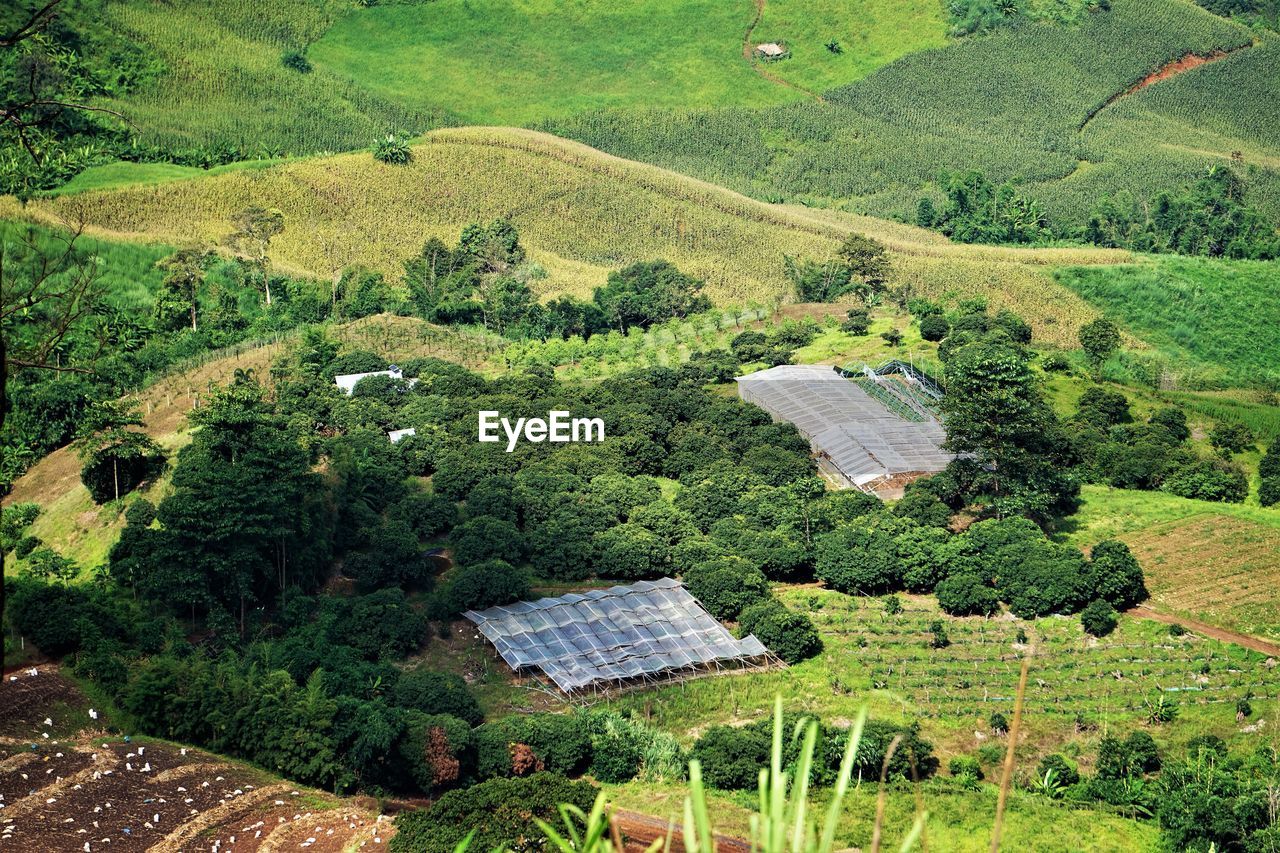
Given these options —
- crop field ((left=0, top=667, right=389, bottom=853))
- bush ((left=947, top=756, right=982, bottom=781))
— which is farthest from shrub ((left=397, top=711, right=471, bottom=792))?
bush ((left=947, top=756, right=982, bottom=781))

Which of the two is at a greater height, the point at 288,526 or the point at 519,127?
the point at 288,526

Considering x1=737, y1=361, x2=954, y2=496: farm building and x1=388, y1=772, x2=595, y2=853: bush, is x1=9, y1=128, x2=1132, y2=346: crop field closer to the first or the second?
x1=737, y1=361, x2=954, y2=496: farm building

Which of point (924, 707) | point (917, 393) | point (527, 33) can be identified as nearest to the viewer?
point (924, 707)

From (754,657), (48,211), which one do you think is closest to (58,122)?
(48,211)

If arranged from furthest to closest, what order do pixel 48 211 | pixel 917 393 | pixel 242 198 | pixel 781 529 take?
pixel 242 198 < pixel 48 211 < pixel 917 393 < pixel 781 529

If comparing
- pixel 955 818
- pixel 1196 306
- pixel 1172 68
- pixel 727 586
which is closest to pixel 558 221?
pixel 1196 306

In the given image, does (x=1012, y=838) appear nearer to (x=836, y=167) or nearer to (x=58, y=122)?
(x=58, y=122)

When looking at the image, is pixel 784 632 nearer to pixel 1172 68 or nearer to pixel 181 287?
pixel 181 287
